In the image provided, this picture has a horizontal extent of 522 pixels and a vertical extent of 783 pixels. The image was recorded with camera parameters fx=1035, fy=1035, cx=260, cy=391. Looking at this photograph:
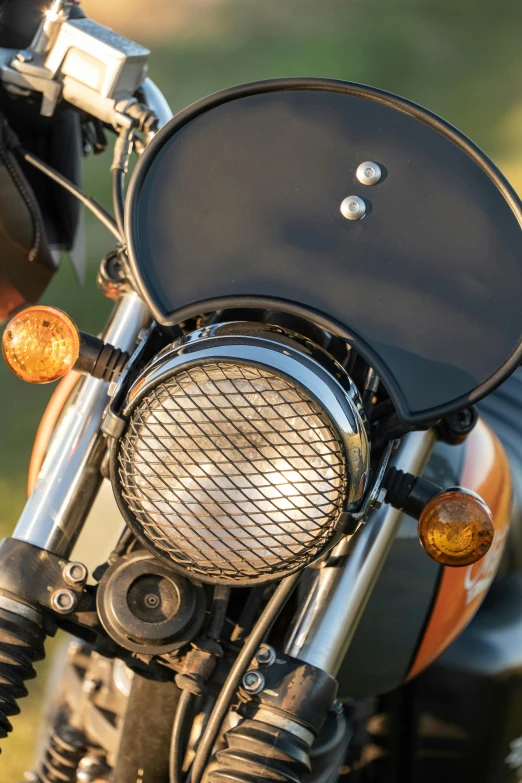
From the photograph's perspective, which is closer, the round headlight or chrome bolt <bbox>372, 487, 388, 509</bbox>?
the round headlight

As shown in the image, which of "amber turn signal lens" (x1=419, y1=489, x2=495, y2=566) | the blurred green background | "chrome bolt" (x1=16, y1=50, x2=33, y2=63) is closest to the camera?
"amber turn signal lens" (x1=419, y1=489, x2=495, y2=566)

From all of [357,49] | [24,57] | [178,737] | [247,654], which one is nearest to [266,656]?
[247,654]

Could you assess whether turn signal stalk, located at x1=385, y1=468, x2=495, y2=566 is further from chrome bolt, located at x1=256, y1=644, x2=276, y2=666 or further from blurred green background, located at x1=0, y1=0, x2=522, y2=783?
blurred green background, located at x1=0, y1=0, x2=522, y2=783

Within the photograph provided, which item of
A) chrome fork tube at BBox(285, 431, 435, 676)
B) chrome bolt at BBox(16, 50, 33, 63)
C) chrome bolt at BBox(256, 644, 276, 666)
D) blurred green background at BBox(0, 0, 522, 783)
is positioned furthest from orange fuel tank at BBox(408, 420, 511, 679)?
blurred green background at BBox(0, 0, 522, 783)

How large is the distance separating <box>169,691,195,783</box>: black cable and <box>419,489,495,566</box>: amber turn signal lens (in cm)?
32

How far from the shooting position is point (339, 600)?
109cm

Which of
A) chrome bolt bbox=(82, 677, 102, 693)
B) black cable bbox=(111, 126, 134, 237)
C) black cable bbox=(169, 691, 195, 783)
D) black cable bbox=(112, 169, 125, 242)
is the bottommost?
black cable bbox=(169, 691, 195, 783)

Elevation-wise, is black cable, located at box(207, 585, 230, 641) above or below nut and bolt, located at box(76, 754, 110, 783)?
above

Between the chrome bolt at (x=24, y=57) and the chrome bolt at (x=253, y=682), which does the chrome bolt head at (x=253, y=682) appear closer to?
the chrome bolt at (x=253, y=682)

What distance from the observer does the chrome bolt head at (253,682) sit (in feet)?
3.39

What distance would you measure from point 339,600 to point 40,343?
0.41 meters

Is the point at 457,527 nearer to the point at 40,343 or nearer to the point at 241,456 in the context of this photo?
the point at 241,456

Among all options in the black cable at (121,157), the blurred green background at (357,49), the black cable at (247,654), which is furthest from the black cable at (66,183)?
the blurred green background at (357,49)

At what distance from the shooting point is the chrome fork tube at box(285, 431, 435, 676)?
1078 millimetres
